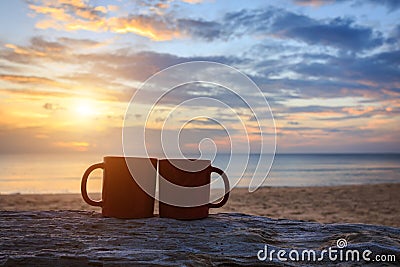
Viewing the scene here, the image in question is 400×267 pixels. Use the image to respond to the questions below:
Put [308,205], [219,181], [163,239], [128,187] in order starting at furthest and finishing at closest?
[308,205] < [219,181] < [128,187] < [163,239]

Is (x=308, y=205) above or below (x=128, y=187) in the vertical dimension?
below

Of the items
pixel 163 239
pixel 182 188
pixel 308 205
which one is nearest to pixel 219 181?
pixel 182 188

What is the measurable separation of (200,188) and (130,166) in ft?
0.83

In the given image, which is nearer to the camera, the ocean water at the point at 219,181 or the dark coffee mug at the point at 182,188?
the dark coffee mug at the point at 182,188

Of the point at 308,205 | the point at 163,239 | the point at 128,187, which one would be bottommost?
the point at 308,205

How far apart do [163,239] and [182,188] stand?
0.34 meters

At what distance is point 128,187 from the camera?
148 centimetres

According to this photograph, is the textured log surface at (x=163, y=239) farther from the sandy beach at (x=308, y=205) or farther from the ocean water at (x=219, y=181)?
the sandy beach at (x=308, y=205)

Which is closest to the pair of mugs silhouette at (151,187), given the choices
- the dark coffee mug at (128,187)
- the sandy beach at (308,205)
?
Answer: the dark coffee mug at (128,187)

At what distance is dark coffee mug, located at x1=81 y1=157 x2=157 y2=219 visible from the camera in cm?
147

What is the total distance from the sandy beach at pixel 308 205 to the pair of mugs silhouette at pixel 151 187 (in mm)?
7342

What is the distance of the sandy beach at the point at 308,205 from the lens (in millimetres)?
9172

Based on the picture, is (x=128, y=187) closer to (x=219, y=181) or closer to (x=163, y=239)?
(x=163, y=239)

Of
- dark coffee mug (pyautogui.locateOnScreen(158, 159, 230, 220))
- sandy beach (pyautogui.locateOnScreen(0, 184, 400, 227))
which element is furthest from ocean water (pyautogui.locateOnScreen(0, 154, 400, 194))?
sandy beach (pyautogui.locateOnScreen(0, 184, 400, 227))
